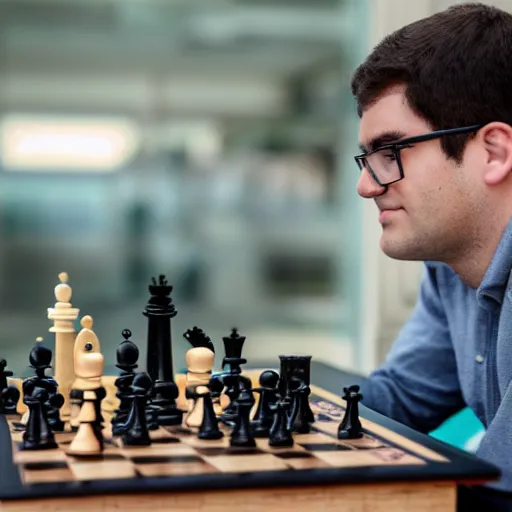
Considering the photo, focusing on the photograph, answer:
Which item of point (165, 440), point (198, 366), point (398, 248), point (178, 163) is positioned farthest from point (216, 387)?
point (178, 163)

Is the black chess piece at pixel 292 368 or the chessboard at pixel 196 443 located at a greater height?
the black chess piece at pixel 292 368

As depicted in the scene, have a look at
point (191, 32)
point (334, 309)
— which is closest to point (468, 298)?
point (334, 309)

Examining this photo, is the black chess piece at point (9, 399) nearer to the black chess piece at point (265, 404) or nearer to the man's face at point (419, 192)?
the black chess piece at point (265, 404)

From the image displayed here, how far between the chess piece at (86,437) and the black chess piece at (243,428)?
179 millimetres

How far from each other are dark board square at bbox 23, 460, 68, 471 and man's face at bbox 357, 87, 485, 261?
729 millimetres

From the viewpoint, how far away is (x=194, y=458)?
126cm

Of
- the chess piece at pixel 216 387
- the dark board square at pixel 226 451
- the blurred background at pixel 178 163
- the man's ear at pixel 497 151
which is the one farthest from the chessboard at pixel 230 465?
the blurred background at pixel 178 163

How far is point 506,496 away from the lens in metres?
1.29

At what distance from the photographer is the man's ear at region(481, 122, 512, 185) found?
165 cm

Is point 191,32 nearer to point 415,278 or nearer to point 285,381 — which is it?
point 415,278

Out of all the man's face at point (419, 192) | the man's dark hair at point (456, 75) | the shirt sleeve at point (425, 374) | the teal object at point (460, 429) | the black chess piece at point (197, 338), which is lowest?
the teal object at point (460, 429)

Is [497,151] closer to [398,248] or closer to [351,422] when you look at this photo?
[398,248]

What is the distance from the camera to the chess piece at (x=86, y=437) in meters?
1.28

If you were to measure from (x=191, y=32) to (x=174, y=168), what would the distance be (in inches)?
24.0
